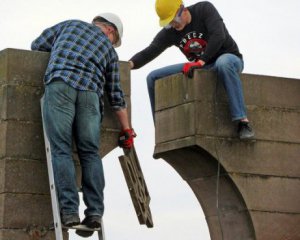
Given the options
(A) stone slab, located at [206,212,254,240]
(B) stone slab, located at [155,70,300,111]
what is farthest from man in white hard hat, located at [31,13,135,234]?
(A) stone slab, located at [206,212,254,240]

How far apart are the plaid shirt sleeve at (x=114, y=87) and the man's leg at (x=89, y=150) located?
1.29ft

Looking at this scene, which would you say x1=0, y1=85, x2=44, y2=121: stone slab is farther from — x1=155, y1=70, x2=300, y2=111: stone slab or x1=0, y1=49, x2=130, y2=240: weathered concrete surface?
x1=155, y1=70, x2=300, y2=111: stone slab

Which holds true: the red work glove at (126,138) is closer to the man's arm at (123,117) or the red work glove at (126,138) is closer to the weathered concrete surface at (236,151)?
the man's arm at (123,117)

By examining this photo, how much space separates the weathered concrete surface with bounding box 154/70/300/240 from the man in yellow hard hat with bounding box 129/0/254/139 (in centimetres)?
14

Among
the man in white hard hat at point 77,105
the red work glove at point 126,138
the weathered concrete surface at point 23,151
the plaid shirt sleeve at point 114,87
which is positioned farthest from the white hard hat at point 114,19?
the red work glove at point 126,138

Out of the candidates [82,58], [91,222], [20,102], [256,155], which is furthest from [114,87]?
[256,155]

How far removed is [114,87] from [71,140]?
761 mm

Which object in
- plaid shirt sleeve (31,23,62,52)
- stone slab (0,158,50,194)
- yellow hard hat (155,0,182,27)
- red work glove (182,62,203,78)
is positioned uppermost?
yellow hard hat (155,0,182,27)

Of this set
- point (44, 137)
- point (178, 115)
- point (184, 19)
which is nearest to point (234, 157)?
point (178, 115)

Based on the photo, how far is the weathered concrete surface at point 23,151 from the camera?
9734 mm

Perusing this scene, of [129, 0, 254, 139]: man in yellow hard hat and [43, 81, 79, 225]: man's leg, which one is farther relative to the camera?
[129, 0, 254, 139]: man in yellow hard hat

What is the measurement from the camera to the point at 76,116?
952 cm

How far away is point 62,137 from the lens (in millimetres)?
9344

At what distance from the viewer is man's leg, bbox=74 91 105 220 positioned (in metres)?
9.39
